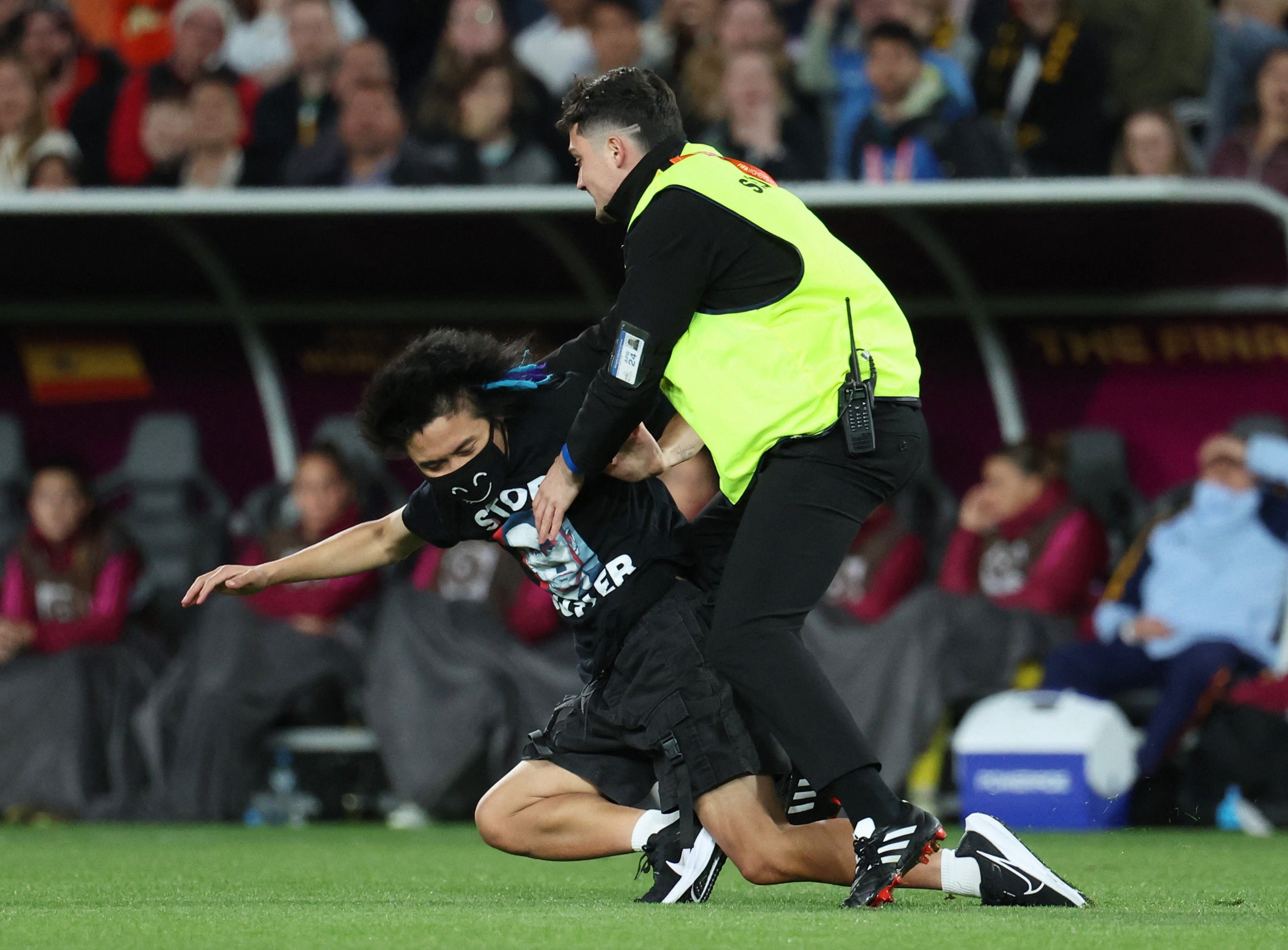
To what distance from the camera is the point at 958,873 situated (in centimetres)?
432

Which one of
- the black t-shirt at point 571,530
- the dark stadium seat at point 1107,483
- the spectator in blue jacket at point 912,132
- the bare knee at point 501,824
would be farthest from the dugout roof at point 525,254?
the bare knee at point 501,824

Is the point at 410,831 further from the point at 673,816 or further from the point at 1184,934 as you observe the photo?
the point at 1184,934

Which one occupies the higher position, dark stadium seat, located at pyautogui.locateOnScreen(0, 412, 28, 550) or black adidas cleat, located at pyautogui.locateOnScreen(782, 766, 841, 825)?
dark stadium seat, located at pyautogui.locateOnScreen(0, 412, 28, 550)

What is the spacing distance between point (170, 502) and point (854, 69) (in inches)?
150

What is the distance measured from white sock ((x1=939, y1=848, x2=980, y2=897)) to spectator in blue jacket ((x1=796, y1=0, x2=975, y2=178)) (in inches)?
202

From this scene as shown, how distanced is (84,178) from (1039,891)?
7.41 metres

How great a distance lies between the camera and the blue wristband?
14.5ft

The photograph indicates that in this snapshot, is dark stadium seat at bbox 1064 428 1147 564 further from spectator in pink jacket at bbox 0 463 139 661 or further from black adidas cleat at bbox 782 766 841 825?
black adidas cleat at bbox 782 766 841 825

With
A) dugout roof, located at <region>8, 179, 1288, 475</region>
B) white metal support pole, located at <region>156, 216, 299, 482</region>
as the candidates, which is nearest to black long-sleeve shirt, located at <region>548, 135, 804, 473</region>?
dugout roof, located at <region>8, 179, 1288, 475</region>

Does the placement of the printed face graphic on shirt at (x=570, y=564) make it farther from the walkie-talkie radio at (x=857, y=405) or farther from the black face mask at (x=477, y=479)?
the walkie-talkie radio at (x=857, y=405)

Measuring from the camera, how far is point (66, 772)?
28.7ft

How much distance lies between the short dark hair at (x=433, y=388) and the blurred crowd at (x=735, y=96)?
4217 mm

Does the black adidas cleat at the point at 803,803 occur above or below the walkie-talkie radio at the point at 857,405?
below

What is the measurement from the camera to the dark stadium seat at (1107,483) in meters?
9.02
